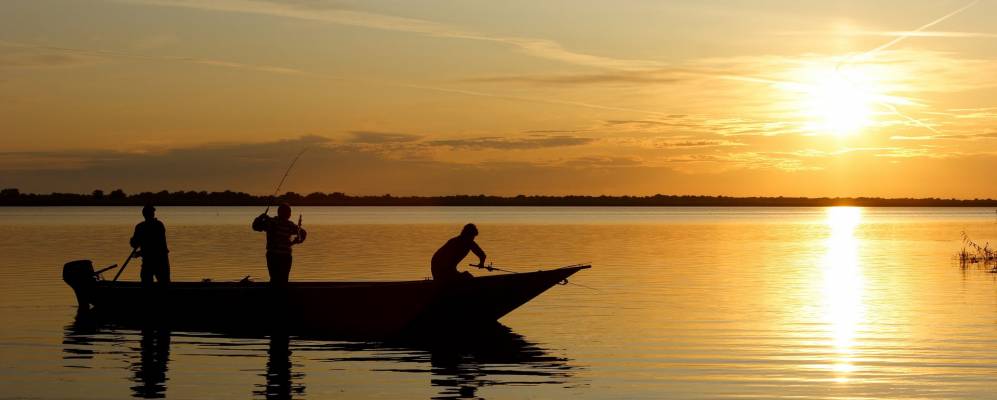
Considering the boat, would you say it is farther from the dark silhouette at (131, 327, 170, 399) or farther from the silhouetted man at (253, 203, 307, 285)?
the dark silhouette at (131, 327, 170, 399)

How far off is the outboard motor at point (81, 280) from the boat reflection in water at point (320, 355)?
1.30 m

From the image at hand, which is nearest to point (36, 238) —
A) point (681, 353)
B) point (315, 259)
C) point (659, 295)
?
point (315, 259)

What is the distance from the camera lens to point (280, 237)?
21422 millimetres

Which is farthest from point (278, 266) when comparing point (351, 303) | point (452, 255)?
point (452, 255)

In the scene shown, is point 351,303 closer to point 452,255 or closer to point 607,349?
point 452,255

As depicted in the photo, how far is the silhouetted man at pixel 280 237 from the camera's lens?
21172mm

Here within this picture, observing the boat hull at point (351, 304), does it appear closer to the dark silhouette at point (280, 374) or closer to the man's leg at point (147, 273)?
the man's leg at point (147, 273)

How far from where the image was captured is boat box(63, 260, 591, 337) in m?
21.4

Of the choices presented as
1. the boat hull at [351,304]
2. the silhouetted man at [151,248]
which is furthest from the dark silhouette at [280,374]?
the silhouetted man at [151,248]

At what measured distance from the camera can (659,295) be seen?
30.0 meters

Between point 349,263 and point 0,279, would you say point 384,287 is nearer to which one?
point 0,279

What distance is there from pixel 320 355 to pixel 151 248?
5.62 meters

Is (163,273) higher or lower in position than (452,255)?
lower

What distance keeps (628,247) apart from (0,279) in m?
29.8
